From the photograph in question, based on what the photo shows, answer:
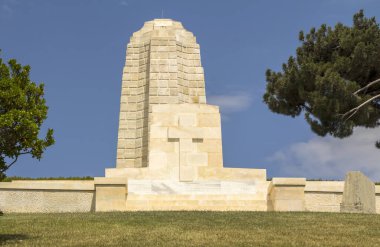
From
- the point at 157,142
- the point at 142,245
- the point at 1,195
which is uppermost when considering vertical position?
the point at 157,142

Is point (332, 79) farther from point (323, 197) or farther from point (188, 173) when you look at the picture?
point (188, 173)

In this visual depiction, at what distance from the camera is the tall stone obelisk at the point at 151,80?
33.2 m

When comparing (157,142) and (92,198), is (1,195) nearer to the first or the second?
(92,198)

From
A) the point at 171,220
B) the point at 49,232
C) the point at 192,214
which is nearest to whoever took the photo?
the point at 49,232

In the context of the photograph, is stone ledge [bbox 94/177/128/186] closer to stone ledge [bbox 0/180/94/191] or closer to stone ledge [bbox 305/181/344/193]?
stone ledge [bbox 0/180/94/191]

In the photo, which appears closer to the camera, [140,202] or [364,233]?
[364,233]

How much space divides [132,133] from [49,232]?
20780mm

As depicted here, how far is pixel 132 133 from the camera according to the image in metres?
33.5

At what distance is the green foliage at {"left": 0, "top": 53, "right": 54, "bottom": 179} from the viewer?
1128 centimetres

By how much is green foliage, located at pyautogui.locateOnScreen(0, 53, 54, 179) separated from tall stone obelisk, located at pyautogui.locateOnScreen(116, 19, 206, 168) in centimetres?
2046

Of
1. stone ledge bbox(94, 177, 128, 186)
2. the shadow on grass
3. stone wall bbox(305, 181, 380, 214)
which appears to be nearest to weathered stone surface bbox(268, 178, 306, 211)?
stone wall bbox(305, 181, 380, 214)

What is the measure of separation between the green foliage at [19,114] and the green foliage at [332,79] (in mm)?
18212

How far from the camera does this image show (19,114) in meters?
11.3

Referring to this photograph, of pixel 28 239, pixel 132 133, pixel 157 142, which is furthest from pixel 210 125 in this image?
pixel 132 133
